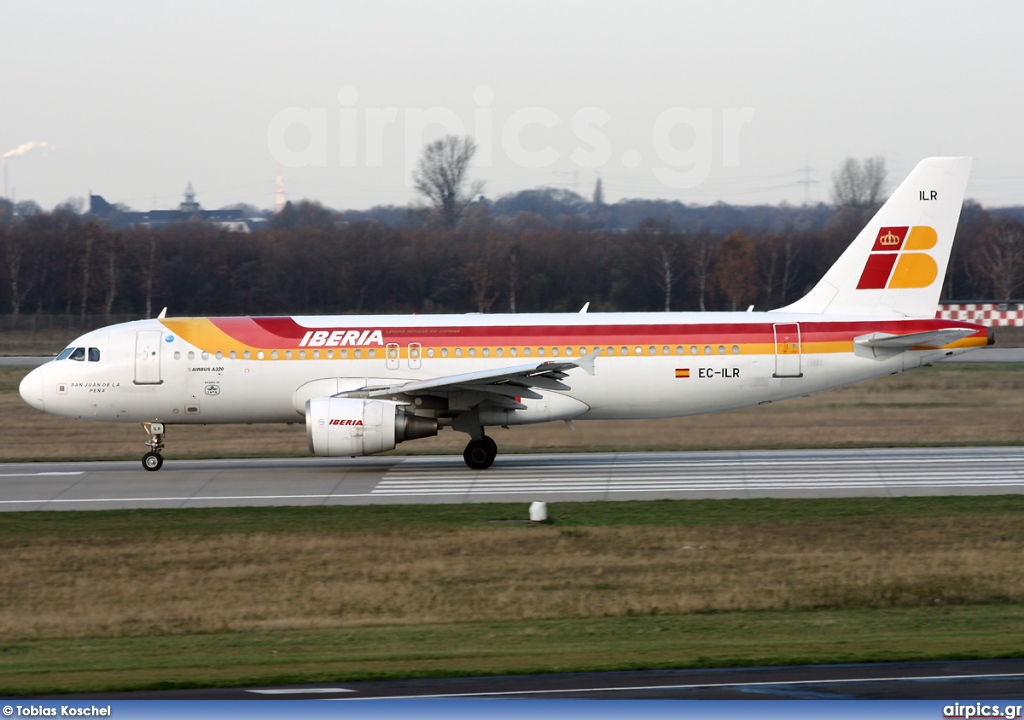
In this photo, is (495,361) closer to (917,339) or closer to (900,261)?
(917,339)

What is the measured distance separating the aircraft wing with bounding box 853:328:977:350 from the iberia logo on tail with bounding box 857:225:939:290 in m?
1.40

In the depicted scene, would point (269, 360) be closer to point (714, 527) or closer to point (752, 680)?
point (714, 527)

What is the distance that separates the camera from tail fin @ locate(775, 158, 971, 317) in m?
26.8

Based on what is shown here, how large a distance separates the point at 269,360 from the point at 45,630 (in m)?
12.1

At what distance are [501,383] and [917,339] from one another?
9.16m

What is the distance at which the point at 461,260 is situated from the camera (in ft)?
226

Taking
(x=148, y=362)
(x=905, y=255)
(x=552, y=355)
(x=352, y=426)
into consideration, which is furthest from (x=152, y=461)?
(x=905, y=255)

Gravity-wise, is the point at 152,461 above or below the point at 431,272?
below

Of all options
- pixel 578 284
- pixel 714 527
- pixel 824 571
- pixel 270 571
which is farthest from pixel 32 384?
pixel 578 284

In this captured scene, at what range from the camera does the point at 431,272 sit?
6675 centimetres

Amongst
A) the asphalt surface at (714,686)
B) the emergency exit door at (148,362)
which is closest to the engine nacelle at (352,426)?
the emergency exit door at (148,362)

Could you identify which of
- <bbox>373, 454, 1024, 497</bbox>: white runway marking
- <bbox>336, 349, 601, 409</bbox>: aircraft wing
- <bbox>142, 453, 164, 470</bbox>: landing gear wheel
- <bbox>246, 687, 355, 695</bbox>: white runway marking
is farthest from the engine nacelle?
<bbox>246, 687, 355, 695</bbox>: white runway marking

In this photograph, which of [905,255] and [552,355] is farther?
[905,255]

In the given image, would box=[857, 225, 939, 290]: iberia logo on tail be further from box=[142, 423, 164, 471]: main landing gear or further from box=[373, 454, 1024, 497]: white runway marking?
box=[142, 423, 164, 471]: main landing gear
